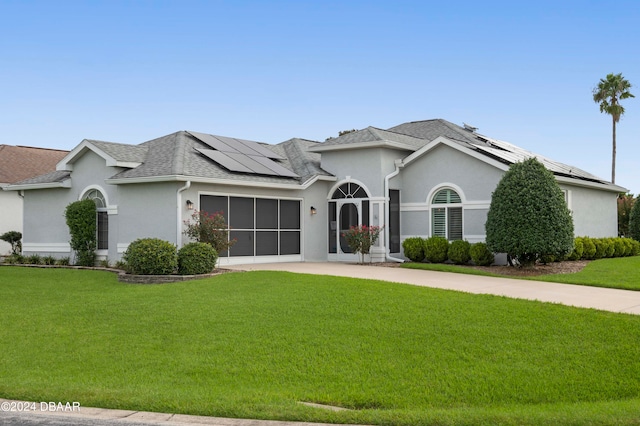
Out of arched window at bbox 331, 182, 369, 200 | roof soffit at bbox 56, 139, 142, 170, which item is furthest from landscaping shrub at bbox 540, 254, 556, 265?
roof soffit at bbox 56, 139, 142, 170

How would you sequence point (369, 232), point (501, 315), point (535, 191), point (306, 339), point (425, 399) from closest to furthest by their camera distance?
1. point (425, 399)
2. point (306, 339)
3. point (501, 315)
4. point (535, 191)
5. point (369, 232)

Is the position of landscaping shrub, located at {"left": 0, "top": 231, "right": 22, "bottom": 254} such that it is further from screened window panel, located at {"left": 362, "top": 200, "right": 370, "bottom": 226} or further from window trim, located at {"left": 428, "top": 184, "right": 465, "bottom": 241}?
window trim, located at {"left": 428, "top": 184, "right": 465, "bottom": 241}

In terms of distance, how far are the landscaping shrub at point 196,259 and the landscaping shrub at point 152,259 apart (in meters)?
0.23

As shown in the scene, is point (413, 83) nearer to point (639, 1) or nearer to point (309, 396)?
point (639, 1)

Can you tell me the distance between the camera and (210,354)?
9.29 meters

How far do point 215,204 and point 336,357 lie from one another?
41.9 ft

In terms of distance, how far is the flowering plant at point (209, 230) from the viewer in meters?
19.6

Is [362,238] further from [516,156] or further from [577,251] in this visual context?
[577,251]

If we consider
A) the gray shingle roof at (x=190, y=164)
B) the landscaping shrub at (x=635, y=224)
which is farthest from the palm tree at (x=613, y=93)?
the gray shingle roof at (x=190, y=164)

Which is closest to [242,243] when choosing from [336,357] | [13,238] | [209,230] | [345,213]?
[209,230]

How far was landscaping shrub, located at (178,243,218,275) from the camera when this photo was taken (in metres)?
17.9

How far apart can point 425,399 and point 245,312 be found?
483cm

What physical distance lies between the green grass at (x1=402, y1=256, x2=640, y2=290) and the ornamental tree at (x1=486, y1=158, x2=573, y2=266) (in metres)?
1.02

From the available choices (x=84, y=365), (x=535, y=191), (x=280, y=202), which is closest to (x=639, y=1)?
(x=535, y=191)
